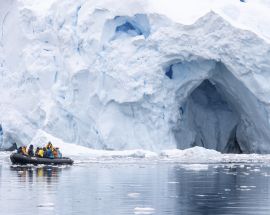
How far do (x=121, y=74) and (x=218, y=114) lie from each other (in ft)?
24.9

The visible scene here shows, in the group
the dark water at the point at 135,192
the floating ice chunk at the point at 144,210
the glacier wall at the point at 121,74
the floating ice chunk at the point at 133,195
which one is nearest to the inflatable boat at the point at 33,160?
the dark water at the point at 135,192

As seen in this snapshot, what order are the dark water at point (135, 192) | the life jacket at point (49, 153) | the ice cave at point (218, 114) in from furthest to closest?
the ice cave at point (218, 114) < the life jacket at point (49, 153) < the dark water at point (135, 192)

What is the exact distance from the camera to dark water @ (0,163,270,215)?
36.3 ft

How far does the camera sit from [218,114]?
116ft

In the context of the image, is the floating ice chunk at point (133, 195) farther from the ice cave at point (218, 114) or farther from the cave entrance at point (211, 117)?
the cave entrance at point (211, 117)

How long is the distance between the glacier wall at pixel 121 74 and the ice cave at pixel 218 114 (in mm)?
98

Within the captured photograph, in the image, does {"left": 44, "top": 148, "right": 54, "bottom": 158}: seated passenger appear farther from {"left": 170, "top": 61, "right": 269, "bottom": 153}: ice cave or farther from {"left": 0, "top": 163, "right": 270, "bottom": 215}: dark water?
{"left": 170, "top": 61, "right": 269, "bottom": 153}: ice cave

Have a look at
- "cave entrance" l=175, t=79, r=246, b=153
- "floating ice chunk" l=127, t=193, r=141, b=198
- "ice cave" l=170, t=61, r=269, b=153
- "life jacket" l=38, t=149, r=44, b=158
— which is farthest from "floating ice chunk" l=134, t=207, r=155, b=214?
"cave entrance" l=175, t=79, r=246, b=153

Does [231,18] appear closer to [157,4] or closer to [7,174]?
[157,4]

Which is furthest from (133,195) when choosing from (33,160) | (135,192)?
(33,160)

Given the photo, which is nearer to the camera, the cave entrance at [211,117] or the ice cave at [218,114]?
the ice cave at [218,114]

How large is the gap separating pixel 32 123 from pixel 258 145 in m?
9.81

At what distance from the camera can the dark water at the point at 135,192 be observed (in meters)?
11.1

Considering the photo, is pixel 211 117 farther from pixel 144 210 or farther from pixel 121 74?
pixel 144 210
